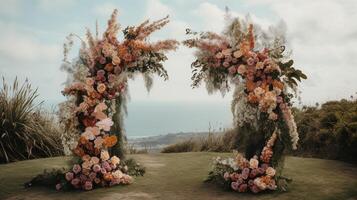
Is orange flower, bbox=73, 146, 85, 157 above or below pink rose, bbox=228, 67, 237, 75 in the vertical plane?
below

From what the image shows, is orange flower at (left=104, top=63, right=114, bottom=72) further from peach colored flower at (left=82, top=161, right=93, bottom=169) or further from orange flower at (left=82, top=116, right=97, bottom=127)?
peach colored flower at (left=82, top=161, right=93, bottom=169)

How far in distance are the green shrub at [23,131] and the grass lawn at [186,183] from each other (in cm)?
86

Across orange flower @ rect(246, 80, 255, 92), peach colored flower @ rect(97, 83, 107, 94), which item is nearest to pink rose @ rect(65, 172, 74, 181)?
peach colored flower @ rect(97, 83, 107, 94)

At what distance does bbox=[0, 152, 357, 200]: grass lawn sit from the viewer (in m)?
7.12

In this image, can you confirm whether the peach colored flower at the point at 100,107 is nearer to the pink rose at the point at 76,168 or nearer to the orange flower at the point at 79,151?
the orange flower at the point at 79,151

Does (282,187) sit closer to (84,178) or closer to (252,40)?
(252,40)

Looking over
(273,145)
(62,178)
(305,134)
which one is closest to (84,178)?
(62,178)

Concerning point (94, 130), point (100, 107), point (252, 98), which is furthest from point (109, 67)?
point (252, 98)

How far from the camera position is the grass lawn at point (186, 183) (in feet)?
23.4

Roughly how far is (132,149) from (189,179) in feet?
17.4

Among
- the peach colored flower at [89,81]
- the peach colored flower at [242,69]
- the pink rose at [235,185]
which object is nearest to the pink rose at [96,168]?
the peach colored flower at [89,81]

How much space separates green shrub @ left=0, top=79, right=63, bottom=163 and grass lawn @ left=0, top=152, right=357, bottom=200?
86 cm

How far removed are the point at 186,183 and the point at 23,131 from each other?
4.75m

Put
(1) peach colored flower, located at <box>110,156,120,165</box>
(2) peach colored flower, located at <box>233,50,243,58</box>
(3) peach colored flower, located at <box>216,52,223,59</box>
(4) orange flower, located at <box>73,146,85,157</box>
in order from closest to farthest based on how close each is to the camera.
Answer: (2) peach colored flower, located at <box>233,50,243,58</box> → (3) peach colored flower, located at <box>216,52,223,59</box> → (4) orange flower, located at <box>73,146,85,157</box> → (1) peach colored flower, located at <box>110,156,120,165</box>
